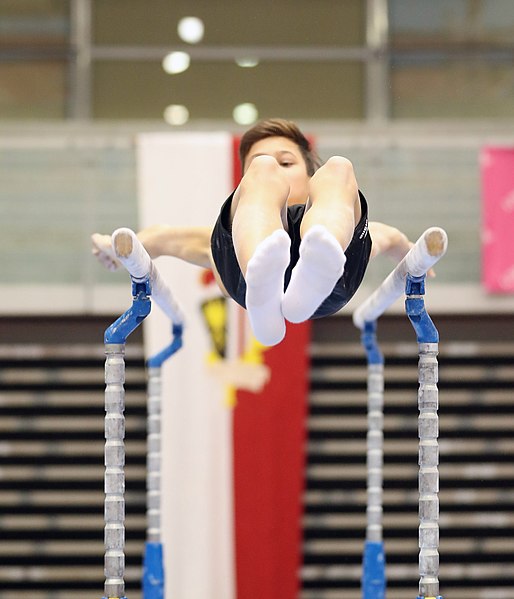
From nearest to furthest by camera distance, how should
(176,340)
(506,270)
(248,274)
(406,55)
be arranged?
1. (248,274)
2. (176,340)
3. (506,270)
4. (406,55)

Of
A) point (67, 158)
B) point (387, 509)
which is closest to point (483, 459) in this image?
point (387, 509)

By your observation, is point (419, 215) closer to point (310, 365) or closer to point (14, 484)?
point (310, 365)

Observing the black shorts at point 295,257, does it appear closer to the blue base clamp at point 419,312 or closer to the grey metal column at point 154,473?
the blue base clamp at point 419,312

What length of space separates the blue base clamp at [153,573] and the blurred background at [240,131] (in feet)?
8.19

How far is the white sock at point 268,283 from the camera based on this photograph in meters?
1.94

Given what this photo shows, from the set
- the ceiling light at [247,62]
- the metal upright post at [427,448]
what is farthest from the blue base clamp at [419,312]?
the ceiling light at [247,62]

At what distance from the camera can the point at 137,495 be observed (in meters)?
5.77

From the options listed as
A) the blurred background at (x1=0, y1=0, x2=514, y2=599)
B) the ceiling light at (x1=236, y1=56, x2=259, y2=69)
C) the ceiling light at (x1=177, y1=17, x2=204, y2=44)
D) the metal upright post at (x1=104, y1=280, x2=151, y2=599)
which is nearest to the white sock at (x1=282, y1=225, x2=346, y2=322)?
the metal upright post at (x1=104, y1=280, x2=151, y2=599)

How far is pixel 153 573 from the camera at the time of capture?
326 centimetres

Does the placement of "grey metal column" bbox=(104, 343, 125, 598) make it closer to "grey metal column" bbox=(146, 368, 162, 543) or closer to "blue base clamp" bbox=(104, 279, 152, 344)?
"blue base clamp" bbox=(104, 279, 152, 344)

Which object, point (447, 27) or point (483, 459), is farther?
point (447, 27)

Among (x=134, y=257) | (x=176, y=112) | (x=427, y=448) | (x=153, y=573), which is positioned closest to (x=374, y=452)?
(x=153, y=573)

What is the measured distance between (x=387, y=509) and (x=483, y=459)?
0.68m

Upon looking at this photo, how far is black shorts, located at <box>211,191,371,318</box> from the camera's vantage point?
2426 mm
